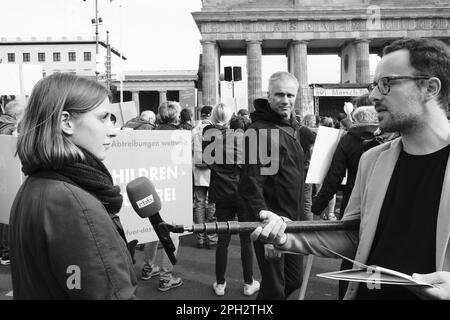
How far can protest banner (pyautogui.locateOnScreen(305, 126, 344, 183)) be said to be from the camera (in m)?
4.55

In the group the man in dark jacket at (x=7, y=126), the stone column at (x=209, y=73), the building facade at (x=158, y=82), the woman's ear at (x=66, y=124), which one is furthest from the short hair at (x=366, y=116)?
the building facade at (x=158, y=82)

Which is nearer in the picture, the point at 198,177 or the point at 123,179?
the point at 123,179

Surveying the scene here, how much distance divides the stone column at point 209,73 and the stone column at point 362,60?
1490cm

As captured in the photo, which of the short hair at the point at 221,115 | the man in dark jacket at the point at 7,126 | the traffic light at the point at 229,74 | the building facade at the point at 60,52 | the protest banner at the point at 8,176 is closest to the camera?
the protest banner at the point at 8,176

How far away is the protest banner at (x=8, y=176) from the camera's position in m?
4.69

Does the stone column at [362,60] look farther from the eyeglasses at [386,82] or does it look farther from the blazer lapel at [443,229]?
the blazer lapel at [443,229]

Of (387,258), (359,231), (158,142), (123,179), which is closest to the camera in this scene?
(387,258)

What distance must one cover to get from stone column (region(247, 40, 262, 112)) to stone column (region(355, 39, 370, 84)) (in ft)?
33.5

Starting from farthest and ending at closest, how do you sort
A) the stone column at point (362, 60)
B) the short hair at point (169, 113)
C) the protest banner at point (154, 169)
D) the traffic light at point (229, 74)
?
the stone column at point (362, 60), the traffic light at point (229, 74), the short hair at point (169, 113), the protest banner at point (154, 169)
